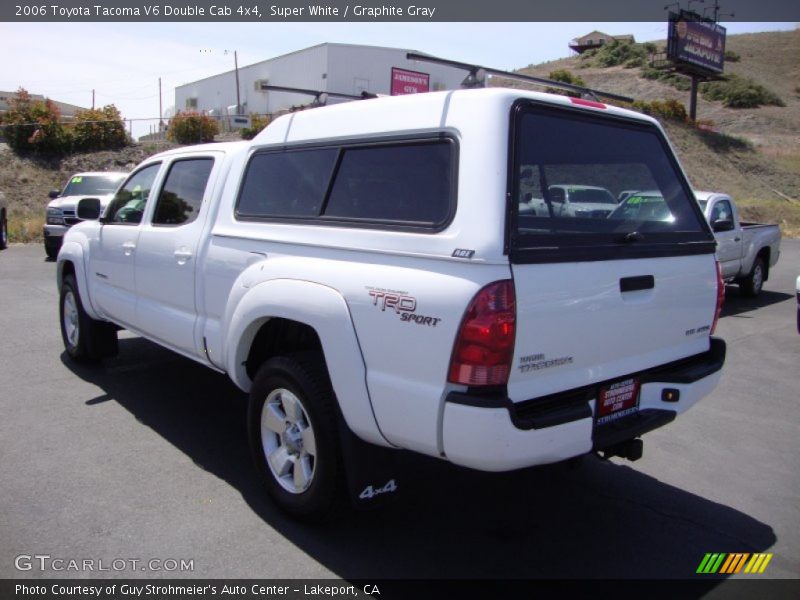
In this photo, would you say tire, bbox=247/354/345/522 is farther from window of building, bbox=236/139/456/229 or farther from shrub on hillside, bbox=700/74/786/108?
shrub on hillside, bbox=700/74/786/108

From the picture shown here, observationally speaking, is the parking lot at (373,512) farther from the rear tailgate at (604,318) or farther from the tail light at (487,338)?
the tail light at (487,338)

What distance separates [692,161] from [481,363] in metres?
40.6

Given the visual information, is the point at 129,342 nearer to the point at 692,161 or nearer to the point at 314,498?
the point at 314,498

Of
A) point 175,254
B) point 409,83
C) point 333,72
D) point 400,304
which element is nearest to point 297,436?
point 400,304

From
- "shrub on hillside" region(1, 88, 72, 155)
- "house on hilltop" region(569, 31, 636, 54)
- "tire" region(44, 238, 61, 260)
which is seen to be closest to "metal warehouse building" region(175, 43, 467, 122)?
"shrub on hillside" region(1, 88, 72, 155)

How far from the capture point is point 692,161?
3897cm

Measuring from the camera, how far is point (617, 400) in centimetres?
333

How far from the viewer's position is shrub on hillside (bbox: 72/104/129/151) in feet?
93.1

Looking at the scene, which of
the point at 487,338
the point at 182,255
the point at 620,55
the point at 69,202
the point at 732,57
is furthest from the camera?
the point at 732,57

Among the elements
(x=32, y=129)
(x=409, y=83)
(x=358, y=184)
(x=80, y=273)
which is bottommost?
(x=80, y=273)

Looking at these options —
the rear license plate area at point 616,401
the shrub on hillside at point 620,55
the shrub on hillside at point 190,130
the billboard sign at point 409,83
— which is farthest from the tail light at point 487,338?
the shrub on hillside at point 620,55

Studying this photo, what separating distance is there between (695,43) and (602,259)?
47.5 metres

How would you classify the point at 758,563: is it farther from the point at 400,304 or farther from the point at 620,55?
the point at 620,55

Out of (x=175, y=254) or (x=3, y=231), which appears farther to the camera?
(x=3, y=231)
